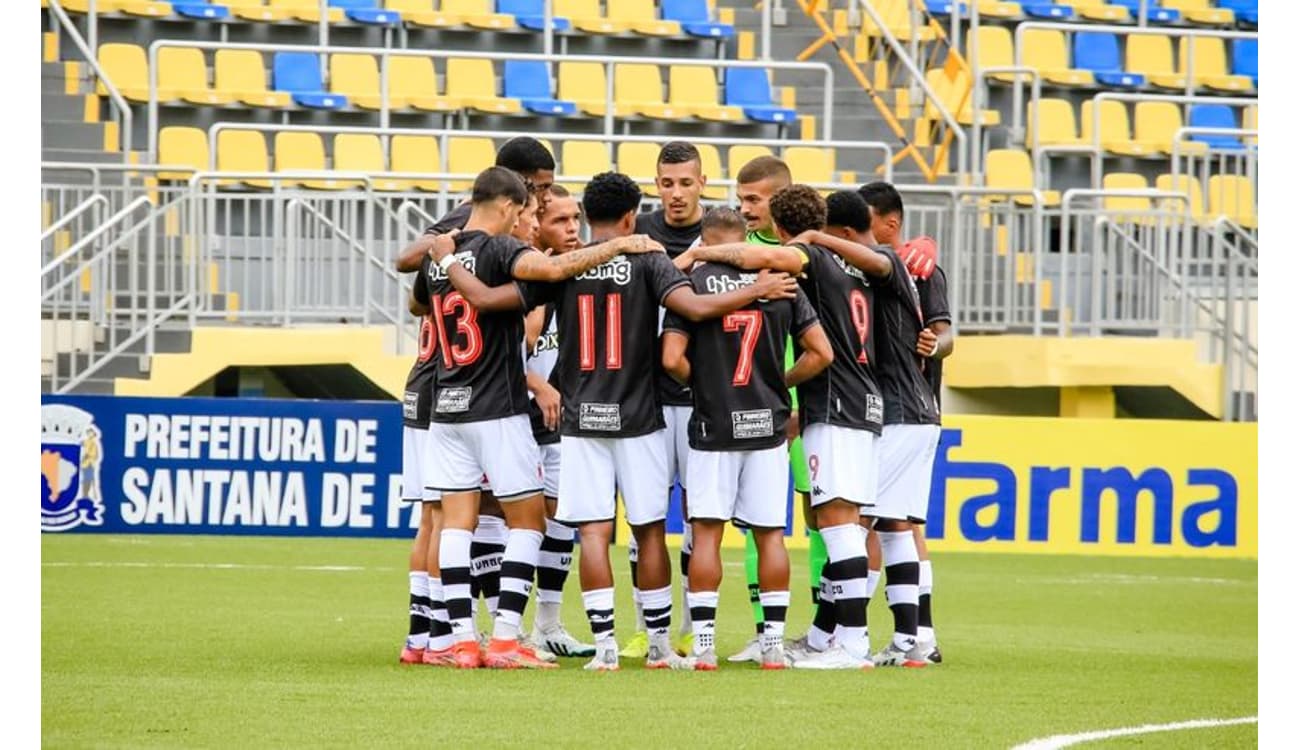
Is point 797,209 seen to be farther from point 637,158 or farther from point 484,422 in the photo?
point 637,158

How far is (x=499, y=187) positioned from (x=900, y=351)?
2.02 meters

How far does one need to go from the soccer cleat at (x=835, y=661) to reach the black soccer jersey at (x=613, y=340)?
1.26 metres

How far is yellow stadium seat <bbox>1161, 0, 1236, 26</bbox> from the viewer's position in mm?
24250

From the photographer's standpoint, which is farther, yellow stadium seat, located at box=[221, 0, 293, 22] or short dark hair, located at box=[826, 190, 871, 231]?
yellow stadium seat, located at box=[221, 0, 293, 22]

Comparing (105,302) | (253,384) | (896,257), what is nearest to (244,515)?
(105,302)

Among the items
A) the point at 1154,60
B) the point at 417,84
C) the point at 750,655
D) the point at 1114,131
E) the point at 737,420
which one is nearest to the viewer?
the point at 737,420

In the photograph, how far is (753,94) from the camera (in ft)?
71.1

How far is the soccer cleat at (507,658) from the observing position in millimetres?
8836

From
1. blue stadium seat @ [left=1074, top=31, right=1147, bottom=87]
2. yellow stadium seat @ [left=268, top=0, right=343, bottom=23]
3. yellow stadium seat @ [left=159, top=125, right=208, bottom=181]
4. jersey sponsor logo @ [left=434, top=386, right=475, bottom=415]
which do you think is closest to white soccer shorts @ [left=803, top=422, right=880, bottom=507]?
jersey sponsor logo @ [left=434, top=386, right=475, bottom=415]

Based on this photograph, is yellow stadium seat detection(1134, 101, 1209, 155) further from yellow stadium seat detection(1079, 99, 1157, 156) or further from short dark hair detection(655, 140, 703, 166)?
short dark hair detection(655, 140, 703, 166)

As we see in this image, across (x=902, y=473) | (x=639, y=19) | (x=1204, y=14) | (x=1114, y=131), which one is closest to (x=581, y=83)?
(x=639, y=19)

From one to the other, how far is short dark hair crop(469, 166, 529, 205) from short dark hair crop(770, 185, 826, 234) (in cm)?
112

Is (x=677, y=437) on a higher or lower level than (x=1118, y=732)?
higher

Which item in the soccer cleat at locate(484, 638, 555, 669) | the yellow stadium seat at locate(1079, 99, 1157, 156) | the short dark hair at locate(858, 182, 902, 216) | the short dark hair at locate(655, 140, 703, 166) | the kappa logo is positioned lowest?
the soccer cleat at locate(484, 638, 555, 669)
